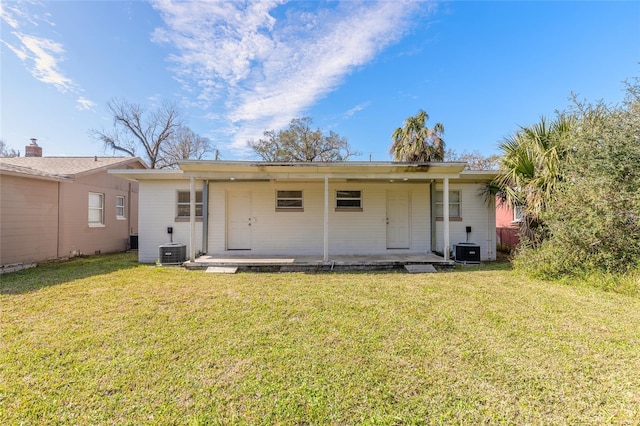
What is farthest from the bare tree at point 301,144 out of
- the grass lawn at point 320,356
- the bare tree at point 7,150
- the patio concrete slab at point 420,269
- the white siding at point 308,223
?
the bare tree at point 7,150

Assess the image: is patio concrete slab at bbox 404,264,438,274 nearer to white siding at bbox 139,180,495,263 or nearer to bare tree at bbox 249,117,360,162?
white siding at bbox 139,180,495,263

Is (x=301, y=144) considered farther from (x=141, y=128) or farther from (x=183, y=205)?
(x=141, y=128)

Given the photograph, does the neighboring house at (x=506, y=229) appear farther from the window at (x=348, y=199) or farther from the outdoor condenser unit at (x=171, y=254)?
the outdoor condenser unit at (x=171, y=254)

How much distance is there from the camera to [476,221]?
918 cm

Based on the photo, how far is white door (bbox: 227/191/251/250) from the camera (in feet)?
30.4

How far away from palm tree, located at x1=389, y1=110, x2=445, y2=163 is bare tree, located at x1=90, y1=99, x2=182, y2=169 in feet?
69.6

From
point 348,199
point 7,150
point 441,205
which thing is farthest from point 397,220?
point 7,150

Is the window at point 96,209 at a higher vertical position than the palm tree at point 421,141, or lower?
lower

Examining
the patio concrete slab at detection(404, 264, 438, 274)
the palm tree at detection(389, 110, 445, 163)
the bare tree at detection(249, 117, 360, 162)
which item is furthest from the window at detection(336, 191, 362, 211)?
the bare tree at detection(249, 117, 360, 162)

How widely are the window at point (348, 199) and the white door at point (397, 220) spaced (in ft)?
3.53

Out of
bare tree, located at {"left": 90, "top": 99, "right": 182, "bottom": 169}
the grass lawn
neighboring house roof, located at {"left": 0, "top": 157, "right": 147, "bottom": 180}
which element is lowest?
the grass lawn

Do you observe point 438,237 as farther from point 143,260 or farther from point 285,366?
point 143,260

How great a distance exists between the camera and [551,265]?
621 cm

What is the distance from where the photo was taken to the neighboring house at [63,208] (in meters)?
7.89
